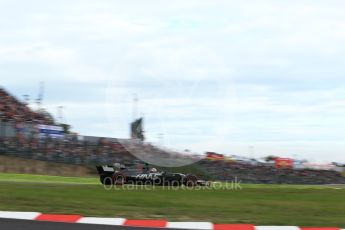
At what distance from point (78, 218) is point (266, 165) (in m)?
43.1

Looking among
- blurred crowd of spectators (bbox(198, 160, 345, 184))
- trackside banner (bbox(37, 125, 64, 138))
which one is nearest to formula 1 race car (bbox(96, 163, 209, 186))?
trackside banner (bbox(37, 125, 64, 138))

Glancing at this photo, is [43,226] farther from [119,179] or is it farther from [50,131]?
[50,131]

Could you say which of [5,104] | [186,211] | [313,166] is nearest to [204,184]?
[186,211]

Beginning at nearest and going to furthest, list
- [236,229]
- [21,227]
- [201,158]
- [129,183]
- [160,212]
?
1. [21,227]
2. [236,229]
3. [160,212]
4. [129,183]
5. [201,158]

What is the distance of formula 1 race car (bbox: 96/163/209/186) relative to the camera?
17.7 meters

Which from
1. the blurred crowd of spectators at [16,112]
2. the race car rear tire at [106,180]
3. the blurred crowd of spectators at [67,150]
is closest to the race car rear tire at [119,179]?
the race car rear tire at [106,180]

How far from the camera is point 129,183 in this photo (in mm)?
18156

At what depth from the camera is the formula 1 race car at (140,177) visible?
58.1 ft

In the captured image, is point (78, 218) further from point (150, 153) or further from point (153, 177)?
point (150, 153)

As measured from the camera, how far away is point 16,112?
30.4 metres

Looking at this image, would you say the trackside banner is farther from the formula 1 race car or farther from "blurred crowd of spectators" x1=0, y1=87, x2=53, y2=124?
the formula 1 race car

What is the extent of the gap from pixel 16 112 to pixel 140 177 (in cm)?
1480

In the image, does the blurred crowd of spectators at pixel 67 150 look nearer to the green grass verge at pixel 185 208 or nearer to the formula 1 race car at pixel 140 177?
the formula 1 race car at pixel 140 177

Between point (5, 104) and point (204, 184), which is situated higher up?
point (5, 104)
